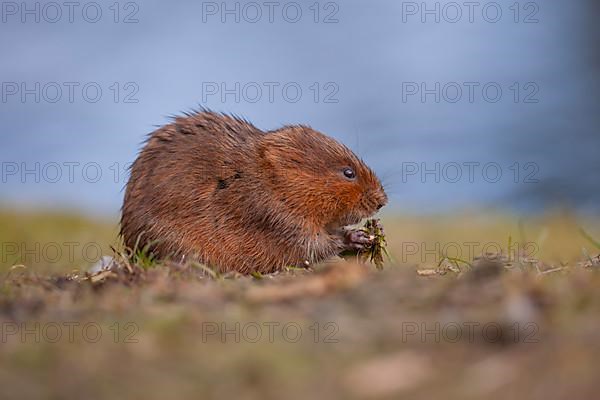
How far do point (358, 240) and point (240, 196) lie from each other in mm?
859

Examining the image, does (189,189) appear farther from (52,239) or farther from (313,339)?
(52,239)

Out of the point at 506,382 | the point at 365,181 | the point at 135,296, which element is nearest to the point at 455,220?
the point at 365,181

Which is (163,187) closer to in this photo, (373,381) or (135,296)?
(135,296)

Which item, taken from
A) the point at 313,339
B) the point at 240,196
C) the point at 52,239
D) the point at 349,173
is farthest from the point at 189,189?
the point at 52,239

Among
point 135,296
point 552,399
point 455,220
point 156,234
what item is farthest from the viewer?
point 455,220

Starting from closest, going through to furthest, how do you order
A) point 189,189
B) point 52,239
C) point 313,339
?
point 313,339, point 189,189, point 52,239

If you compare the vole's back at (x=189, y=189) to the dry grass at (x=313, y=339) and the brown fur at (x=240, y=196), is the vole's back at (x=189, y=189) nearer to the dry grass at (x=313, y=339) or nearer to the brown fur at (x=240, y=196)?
the brown fur at (x=240, y=196)

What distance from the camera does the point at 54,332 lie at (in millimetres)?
3328

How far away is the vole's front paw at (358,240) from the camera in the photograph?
241 inches

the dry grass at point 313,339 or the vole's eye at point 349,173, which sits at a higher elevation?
the vole's eye at point 349,173

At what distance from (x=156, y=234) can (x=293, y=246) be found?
92 cm

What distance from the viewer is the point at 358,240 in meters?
6.11

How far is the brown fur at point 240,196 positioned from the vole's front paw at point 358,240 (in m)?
0.07

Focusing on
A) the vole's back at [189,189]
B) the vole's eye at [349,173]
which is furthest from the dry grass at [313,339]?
the vole's eye at [349,173]
